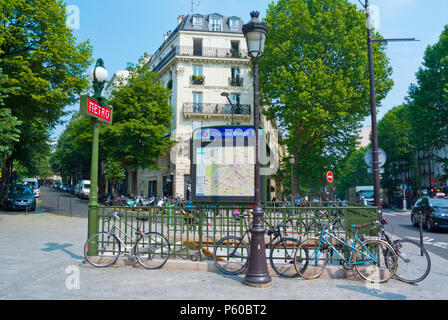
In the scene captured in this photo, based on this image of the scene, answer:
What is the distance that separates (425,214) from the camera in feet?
51.3

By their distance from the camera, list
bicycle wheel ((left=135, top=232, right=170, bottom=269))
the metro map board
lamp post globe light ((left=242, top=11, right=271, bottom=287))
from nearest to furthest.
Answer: lamp post globe light ((left=242, top=11, right=271, bottom=287)) → bicycle wheel ((left=135, top=232, right=170, bottom=269)) → the metro map board

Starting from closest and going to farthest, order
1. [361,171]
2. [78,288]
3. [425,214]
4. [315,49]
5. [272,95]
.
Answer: [78,288] < [425,214] < [315,49] < [272,95] < [361,171]

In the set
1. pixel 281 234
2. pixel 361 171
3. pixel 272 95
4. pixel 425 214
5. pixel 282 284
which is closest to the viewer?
pixel 282 284

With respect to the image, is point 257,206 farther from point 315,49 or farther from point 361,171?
point 361,171

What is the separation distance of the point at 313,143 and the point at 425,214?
511 inches

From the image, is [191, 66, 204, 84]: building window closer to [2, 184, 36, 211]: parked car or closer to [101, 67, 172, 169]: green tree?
[101, 67, 172, 169]: green tree

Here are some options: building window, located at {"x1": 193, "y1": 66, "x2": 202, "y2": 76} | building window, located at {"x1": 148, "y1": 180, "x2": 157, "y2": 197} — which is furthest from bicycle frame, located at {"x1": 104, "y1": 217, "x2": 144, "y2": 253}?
building window, located at {"x1": 148, "y1": 180, "x2": 157, "y2": 197}

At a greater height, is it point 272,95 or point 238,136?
point 272,95

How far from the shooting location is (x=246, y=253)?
6.64 meters

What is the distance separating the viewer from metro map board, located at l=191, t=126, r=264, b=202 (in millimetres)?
7594

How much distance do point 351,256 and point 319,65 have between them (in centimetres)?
1917

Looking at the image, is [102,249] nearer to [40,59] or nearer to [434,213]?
[434,213]

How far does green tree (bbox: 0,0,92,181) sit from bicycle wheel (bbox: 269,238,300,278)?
16.3 m
